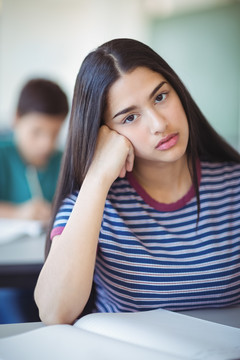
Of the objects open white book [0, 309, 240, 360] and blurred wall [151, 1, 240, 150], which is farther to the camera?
blurred wall [151, 1, 240, 150]

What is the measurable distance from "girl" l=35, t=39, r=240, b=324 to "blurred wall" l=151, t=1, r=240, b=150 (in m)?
2.98

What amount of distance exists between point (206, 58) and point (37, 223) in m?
2.69

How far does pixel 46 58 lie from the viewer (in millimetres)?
3980

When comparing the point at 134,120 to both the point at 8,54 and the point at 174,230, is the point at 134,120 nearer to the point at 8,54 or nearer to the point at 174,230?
the point at 174,230

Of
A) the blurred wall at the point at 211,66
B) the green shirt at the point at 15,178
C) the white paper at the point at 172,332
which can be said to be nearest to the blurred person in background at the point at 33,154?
the green shirt at the point at 15,178

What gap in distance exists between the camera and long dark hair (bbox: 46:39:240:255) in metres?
1.00

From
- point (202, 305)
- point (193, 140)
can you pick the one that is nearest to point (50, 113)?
point (193, 140)

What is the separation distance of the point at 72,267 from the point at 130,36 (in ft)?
11.0

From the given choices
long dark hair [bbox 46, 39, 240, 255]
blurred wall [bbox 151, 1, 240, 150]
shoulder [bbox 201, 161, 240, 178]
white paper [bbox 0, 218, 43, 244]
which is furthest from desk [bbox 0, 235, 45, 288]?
blurred wall [bbox 151, 1, 240, 150]

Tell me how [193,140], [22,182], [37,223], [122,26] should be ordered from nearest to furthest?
1. [193,140]
2. [37,223]
3. [22,182]
4. [122,26]

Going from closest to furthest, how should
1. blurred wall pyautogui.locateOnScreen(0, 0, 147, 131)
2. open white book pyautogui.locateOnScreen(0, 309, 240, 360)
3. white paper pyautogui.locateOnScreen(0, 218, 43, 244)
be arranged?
1. open white book pyautogui.locateOnScreen(0, 309, 240, 360)
2. white paper pyautogui.locateOnScreen(0, 218, 43, 244)
3. blurred wall pyautogui.locateOnScreen(0, 0, 147, 131)

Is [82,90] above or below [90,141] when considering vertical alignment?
above

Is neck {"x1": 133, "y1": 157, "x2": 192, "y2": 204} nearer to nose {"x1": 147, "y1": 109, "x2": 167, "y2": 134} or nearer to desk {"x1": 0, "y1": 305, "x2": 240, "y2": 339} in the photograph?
nose {"x1": 147, "y1": 109, "x2": 167, "y2": 134}

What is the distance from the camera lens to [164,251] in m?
1.04
